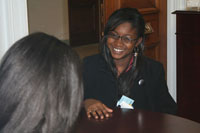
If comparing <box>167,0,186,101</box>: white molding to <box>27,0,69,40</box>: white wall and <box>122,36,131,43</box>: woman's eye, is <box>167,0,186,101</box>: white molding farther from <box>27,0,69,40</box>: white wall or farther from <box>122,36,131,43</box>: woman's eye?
<box>27,0,69,40</box>: white wall

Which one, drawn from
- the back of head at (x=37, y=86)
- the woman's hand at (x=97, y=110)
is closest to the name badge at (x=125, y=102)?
the woman's hand at (x=97, y=110)

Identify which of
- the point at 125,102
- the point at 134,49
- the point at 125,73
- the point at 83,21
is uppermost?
the point at 83,21

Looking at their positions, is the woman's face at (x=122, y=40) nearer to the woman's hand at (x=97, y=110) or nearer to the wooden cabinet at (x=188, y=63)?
the woman's hand at (x=97, y=110)

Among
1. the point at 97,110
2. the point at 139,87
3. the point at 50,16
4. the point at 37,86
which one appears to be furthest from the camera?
the point at 50,16

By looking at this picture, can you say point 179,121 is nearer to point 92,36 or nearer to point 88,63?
point 88,63

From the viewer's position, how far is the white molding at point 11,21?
8.45ft

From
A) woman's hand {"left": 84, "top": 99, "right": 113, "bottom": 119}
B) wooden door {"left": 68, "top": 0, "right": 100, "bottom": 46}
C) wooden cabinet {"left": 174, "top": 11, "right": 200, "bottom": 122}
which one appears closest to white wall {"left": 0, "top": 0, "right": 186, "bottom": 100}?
woman's hand {"left": 84, "top": 99, "right": 113, "bottom": 119}

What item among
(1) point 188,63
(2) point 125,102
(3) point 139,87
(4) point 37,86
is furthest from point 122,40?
(4) point 37,86

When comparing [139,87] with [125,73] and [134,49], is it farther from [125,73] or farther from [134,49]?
[134,49]

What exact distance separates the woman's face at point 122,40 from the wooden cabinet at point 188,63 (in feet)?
4.13

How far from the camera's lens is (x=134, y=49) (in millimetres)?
2539

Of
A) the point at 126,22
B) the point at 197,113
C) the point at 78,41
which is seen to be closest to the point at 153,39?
the point at 197,113

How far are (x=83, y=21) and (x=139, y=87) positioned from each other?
6.27 metres

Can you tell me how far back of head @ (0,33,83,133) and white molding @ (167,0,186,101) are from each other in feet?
10.3
